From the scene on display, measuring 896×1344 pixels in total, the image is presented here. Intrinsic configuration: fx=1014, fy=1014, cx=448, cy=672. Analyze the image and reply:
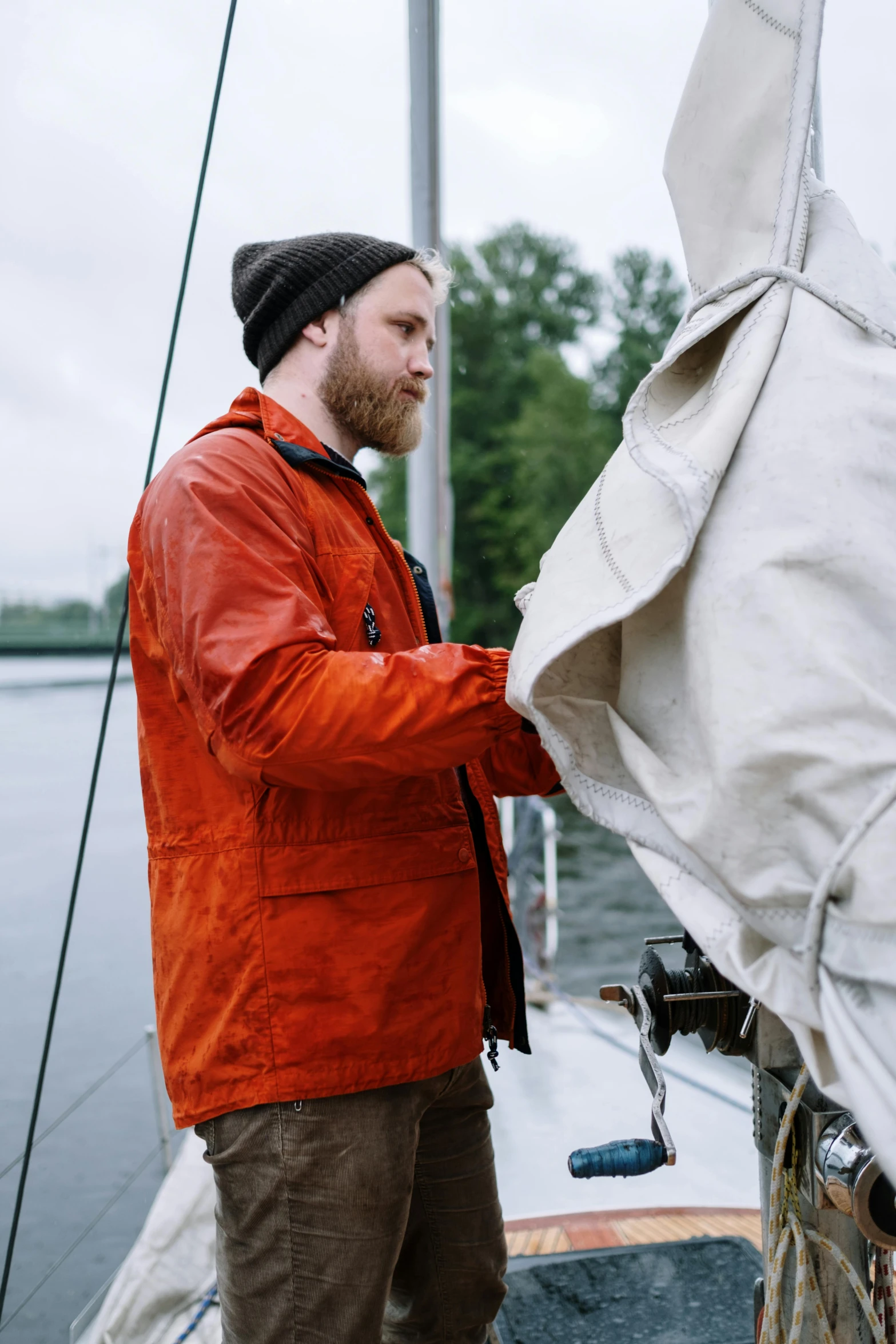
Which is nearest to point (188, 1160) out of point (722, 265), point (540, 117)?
point (722, 265)

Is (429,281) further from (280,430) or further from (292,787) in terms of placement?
(292,787)

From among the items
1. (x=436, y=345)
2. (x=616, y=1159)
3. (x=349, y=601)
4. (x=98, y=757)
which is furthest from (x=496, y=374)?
(x=616, y=1159)

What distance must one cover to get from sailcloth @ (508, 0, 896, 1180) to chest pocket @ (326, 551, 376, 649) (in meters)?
0.33

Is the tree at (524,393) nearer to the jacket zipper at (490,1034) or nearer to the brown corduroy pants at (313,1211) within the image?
the jacket zipper at (490,1034)

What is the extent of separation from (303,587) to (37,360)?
990 mm

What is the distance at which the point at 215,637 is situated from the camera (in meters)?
0.97

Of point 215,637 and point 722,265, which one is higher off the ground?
point 722,265

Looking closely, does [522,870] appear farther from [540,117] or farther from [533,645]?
[540,117]

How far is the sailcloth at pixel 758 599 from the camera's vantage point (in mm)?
609

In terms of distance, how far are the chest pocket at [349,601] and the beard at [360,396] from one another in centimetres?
26

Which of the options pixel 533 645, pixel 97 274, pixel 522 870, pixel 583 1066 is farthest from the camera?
pixel 522 870

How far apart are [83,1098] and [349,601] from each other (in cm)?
144

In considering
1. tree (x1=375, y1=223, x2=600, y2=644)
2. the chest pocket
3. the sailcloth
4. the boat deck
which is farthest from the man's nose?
tree (x1=375, y1=223, x2=600, y2=644)

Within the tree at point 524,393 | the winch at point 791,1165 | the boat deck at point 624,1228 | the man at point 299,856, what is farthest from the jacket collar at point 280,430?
the tree at point 524,393
